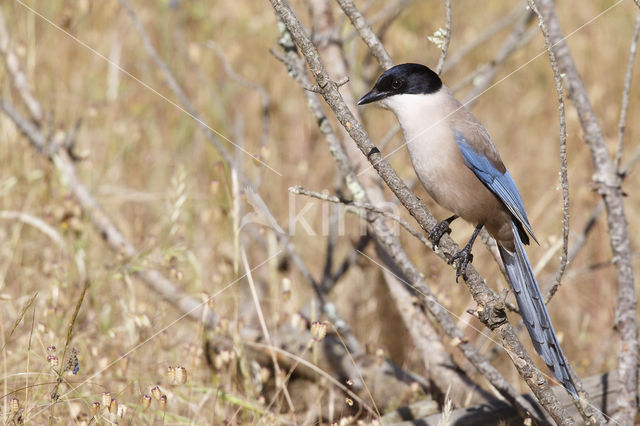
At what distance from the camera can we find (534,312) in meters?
2.82

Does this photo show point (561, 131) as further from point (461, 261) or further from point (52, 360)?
point (52, 360)

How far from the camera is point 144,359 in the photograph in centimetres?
342

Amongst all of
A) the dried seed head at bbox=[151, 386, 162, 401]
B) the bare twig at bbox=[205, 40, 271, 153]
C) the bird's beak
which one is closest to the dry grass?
the dried seed head at bbox=[151, 386, 162, 401]

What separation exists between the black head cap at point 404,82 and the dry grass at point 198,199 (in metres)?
0.66

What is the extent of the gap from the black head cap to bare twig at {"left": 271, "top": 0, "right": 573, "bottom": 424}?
0.74 meters

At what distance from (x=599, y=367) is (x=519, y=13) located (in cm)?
243

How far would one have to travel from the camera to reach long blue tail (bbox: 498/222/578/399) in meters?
2.67

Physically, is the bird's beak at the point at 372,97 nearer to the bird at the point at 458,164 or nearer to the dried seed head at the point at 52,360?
the bird at the point at 458,164

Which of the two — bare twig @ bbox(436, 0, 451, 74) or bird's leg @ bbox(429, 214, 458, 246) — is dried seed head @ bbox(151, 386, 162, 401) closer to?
bird's leg @ bbox(429, 214, 458, 246)

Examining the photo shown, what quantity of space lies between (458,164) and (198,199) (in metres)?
2.45

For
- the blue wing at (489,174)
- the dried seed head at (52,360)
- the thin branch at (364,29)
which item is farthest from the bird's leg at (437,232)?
the dried seed head at (52,360)

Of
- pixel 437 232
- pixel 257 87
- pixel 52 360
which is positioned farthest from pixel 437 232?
pixel 257 87

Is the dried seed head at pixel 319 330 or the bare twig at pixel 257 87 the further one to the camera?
the bare twig at pixel 257 87

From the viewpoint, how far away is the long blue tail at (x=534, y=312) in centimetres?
267
